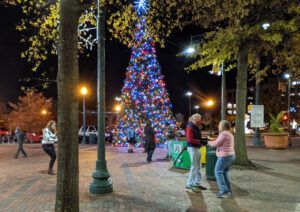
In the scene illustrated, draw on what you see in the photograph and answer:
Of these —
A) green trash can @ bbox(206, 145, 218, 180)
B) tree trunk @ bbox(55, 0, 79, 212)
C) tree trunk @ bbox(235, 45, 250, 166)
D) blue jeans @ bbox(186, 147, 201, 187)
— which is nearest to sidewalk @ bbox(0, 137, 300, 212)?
green trash can @ bbox(206, 145, 218, 180)

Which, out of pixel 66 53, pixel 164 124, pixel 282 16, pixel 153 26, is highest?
pixel 282 16

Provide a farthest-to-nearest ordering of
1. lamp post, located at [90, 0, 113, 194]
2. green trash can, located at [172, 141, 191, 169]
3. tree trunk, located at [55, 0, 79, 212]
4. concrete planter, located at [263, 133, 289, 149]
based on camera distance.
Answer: concrete planter, located at [263, 133, 289, 149]
green trash can, located at [172, 141, 191, 169]
lamp post, located at [90, 0, 113, 194]
tree trunk, located at [55, 0, 79, 212]

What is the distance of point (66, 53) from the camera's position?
385 centimetres

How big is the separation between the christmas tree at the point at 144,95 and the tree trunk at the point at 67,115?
44.4ft

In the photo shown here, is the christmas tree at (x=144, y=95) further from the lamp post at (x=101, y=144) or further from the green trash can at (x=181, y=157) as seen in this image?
the lamp post at (x=101, y=144)

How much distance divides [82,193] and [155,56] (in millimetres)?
12809

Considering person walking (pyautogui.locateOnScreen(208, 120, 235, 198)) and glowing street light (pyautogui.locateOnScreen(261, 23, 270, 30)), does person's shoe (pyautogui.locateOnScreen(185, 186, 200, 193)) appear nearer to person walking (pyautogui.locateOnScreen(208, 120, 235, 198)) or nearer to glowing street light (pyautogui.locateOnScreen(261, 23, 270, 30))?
person walking (pyautogui.locateOnScreen(208, 120, 235, 198))

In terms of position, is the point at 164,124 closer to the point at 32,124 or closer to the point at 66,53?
the point at 66,53

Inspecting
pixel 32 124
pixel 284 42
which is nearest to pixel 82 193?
pixel 284 42

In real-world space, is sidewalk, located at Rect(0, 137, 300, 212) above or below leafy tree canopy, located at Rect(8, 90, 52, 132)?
below

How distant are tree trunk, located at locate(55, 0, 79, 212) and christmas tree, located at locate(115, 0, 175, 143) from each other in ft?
44.4

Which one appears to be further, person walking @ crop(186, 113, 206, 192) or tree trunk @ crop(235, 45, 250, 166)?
tree trunk @ crop(235, 45, 250, 166)

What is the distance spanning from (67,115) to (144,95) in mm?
13972

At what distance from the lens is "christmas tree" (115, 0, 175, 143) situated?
1748 cm
